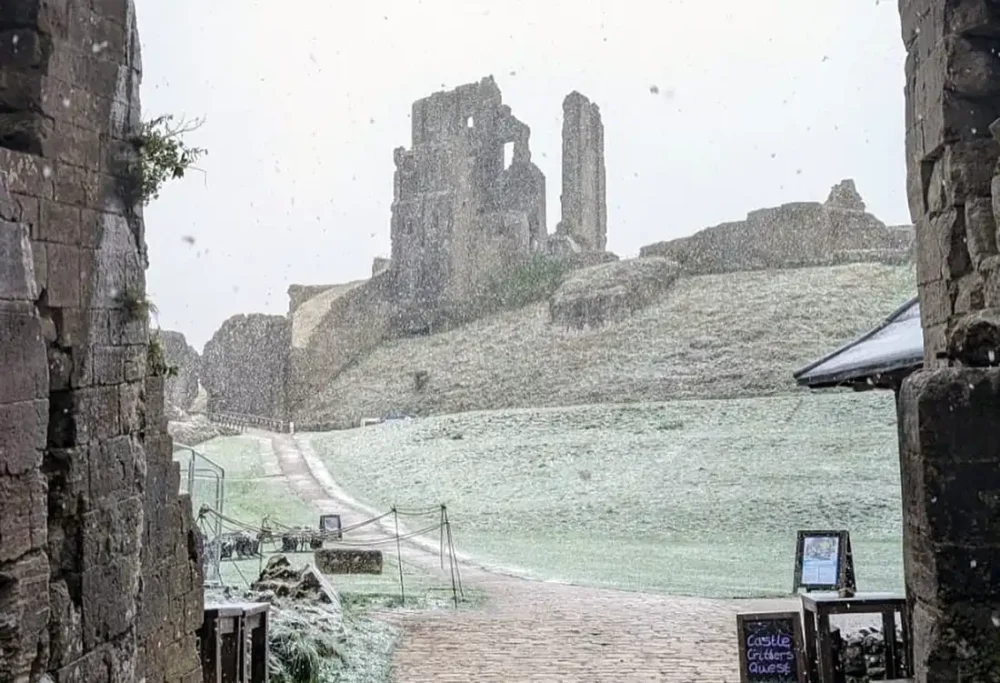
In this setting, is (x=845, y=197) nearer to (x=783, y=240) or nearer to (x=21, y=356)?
(x=783, y=240)

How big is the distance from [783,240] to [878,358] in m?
39.0

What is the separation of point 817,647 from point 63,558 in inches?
202

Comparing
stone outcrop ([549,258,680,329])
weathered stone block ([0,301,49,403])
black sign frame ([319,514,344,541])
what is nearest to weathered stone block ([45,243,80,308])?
weathered stone block ([0,301,49,403])

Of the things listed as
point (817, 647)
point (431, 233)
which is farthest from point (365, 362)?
point (817, 647)

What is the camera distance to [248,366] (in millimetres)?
43406

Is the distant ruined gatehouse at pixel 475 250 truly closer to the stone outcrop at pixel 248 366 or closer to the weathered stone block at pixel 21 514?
the stone outcrop at pixel 248 366

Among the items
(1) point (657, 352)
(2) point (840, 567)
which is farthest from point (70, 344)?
(1) point (657, 352)

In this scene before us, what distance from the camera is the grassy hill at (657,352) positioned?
2973cm

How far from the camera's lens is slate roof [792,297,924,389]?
6637mm

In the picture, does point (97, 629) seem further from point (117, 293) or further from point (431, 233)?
point (431, 233)

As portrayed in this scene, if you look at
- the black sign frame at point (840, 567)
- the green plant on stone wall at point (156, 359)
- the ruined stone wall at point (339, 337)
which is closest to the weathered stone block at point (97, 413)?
the green plant on stone wall at point (156, 359)

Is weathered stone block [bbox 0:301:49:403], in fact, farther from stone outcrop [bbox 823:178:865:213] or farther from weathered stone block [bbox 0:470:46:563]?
stone outcrop [bbox 823:178:865:213]

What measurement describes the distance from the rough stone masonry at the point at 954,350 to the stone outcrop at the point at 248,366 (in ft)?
125

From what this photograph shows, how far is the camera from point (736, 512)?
689 inches
